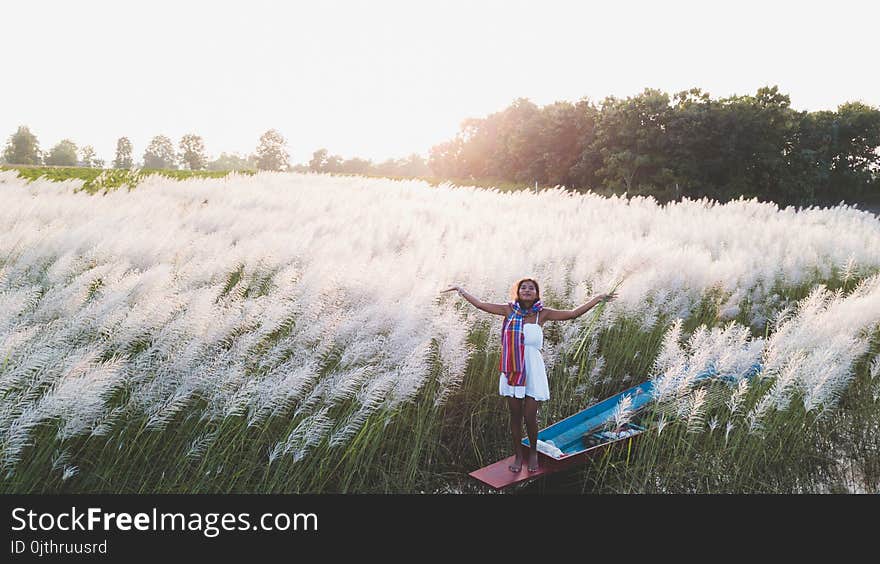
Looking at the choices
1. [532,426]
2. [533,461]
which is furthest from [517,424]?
[533,461]

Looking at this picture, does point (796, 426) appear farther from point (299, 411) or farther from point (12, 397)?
point (12, 397)

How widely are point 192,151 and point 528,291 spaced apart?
7260 centimetres

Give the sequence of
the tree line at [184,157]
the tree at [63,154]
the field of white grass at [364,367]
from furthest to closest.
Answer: the tree at [63,154]
the tree line at [184,157]
the field of white grass at [364,367]

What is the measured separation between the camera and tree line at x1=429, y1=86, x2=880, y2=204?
24922 millimetres

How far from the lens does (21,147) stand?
6353cm

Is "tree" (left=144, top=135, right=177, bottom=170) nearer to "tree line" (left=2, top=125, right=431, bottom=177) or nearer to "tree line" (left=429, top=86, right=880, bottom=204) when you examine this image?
"tree line" (left=2, top=125, right=431, bottom=177)

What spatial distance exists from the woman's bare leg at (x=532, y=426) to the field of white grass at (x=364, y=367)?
0.35 meters

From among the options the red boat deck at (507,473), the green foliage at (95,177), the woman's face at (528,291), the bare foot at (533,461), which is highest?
the green foliage at (95,177)

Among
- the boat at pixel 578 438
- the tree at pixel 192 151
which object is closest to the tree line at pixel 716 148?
the boat at pixel 578 438

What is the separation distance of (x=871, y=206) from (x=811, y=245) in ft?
85.6

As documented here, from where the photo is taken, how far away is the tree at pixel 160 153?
78.5 metres

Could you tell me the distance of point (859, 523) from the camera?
123 inches

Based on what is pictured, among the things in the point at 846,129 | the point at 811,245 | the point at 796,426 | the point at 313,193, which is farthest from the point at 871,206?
the point at 796,426

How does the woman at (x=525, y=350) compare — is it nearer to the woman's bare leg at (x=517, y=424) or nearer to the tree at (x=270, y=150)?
the woman's bare leg at (x=517, y=424)
